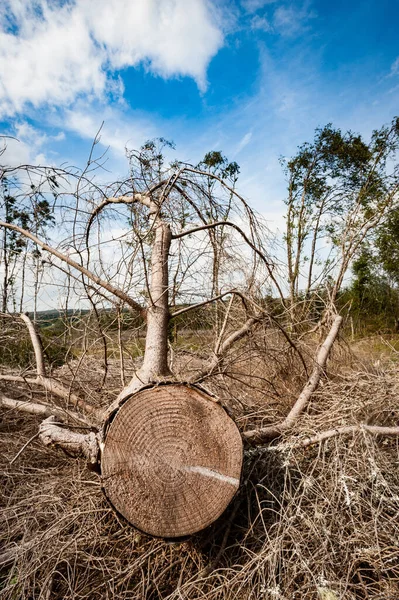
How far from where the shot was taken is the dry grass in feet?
5.82

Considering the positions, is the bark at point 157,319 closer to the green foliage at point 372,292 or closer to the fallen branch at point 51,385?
the fallen branch at point 51,385

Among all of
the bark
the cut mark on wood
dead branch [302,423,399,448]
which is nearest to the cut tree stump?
the cut mark on wood

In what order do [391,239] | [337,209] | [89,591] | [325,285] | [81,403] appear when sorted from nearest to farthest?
[89,591]
[81,403]
[325,285]
[337,209]
[391,239]

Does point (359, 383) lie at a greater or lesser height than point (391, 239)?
lesser

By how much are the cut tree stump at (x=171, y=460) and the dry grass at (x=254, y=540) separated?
25 centimetres

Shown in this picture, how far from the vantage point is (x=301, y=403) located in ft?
8.91

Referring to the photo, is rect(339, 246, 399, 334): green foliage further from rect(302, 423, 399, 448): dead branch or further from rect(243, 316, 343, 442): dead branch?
rect(302, 423, 399, 448): dead branch

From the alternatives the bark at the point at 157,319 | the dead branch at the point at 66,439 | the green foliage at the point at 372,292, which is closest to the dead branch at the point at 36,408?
the dead branch at the point at 66,439

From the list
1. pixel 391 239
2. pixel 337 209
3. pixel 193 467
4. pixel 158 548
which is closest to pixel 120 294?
pixel 193 467

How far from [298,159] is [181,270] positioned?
1150 cm

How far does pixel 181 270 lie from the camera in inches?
128

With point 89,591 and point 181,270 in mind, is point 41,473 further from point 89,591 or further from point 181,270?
point 181,270

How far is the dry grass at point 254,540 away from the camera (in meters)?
1.77

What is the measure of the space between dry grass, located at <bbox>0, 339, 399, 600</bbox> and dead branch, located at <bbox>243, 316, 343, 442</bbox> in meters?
0.09
